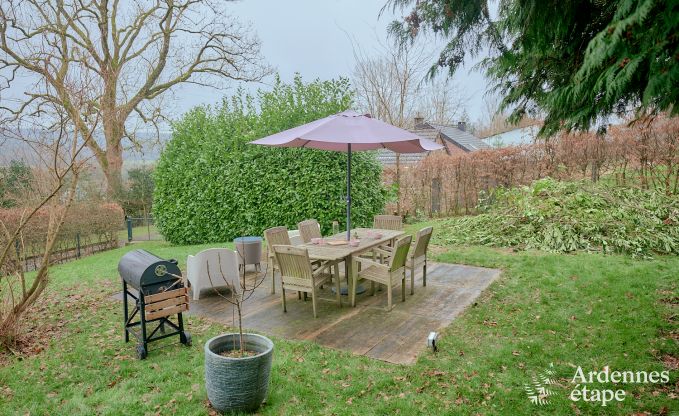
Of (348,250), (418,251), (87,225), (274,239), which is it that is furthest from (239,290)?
(87,225)

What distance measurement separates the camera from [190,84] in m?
17.7

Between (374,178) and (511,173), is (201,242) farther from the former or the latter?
(511,173)

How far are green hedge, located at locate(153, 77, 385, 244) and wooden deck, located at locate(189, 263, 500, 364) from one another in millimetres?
3367

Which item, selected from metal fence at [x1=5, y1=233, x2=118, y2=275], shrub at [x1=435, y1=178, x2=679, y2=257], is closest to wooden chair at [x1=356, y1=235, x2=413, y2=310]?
shrub at [x1=435, y1=178, x2=679, y2=257]

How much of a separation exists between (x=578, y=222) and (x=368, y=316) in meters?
5.12

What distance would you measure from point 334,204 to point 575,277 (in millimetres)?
4715

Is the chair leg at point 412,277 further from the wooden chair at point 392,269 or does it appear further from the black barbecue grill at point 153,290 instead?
the black barbecue grill at point 153,290

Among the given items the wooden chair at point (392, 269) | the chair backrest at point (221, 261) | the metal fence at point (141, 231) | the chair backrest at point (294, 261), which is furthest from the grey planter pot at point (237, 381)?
the metal fence at point (141, 231)

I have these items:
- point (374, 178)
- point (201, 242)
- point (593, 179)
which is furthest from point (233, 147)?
point (593, 179)

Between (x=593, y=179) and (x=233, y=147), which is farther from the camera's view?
(x=593, y=179)

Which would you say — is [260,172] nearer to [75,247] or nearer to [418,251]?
[418,251]

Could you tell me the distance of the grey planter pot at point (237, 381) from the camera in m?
2.85

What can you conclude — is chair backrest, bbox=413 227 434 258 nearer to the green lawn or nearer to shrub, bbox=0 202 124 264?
the green lawn

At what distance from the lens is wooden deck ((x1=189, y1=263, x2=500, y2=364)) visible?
155 inches
